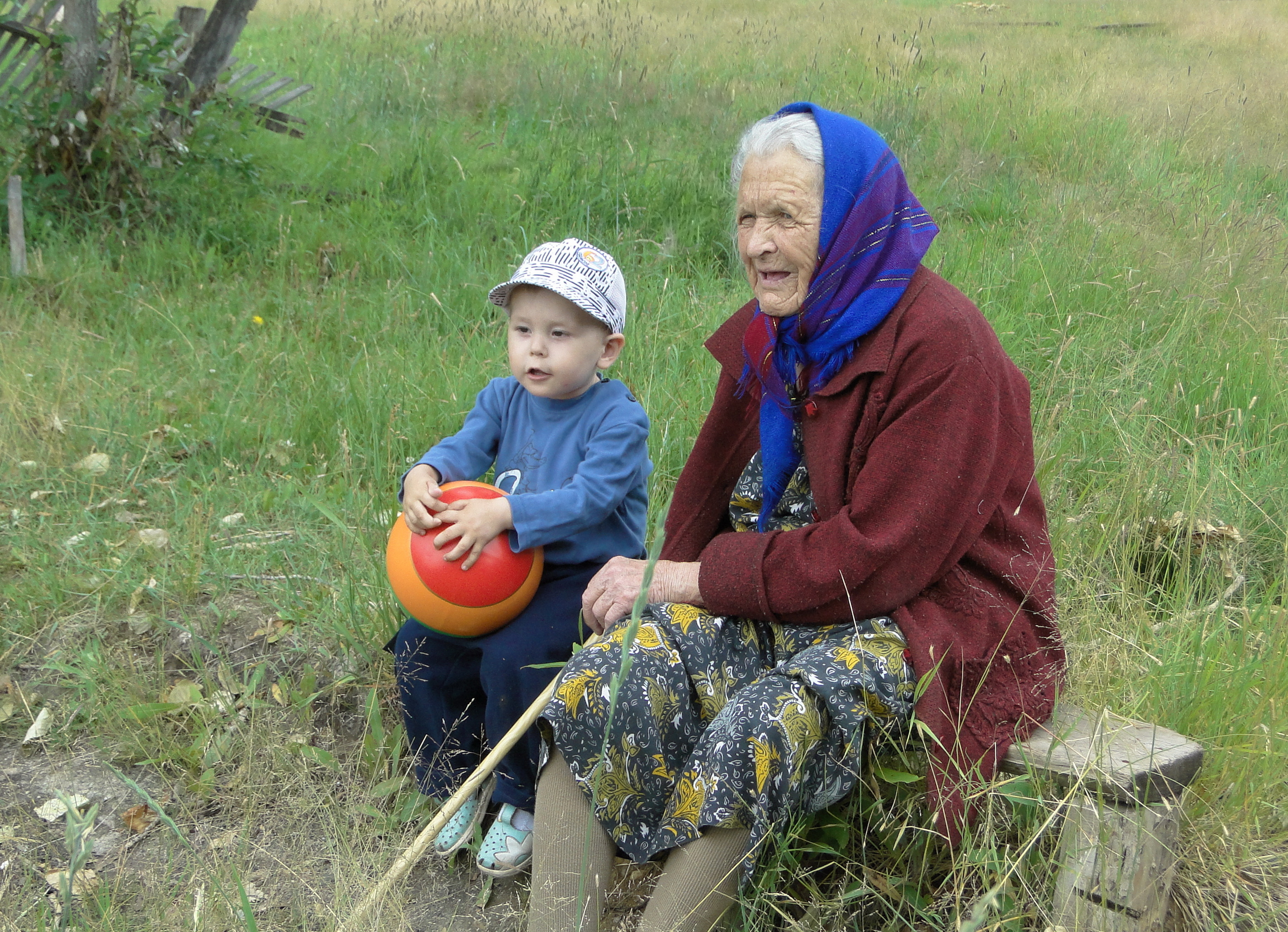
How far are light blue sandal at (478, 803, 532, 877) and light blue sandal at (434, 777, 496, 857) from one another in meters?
0.06

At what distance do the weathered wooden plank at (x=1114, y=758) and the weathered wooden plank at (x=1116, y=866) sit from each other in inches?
1.5

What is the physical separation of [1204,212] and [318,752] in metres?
5.55

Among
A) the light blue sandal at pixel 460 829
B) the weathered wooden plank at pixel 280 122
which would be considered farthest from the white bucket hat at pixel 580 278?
the weathered wooden plank at pixel 280 122

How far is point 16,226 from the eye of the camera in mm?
5258

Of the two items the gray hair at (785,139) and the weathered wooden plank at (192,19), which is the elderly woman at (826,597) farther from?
the weathered wooden plank at (192,19)

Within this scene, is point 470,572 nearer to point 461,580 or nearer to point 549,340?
point 461,580

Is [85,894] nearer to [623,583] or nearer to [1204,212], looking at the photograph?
[623,583]

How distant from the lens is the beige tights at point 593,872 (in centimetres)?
206

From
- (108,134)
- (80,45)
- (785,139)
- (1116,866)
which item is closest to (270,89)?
(80,45)

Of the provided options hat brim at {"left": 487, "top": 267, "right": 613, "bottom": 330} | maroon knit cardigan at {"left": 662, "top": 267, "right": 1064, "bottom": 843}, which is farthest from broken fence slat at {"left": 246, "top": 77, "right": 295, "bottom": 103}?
maroon knit cardigan at {"left": 662, "top": 267, "right": 1064, "bottom": 843}

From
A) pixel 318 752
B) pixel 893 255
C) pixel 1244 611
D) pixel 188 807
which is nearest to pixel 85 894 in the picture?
pixel 188 807

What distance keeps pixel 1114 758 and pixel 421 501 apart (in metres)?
1.65

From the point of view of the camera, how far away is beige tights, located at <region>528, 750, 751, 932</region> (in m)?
2.06

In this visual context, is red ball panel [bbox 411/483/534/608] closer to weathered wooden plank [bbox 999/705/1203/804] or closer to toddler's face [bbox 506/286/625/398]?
toddler's face [bbox 506/286/625/398]
